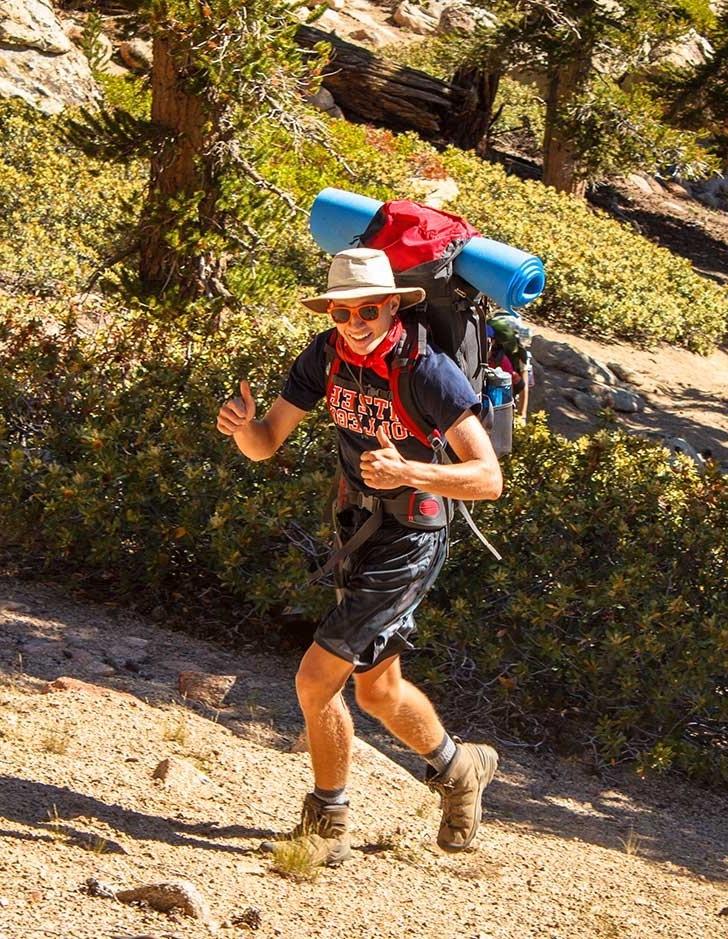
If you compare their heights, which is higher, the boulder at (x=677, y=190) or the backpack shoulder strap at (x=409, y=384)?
the backpack shoulder strap at (x=409, y=384)

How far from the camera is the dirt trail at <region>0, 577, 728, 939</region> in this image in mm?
3656

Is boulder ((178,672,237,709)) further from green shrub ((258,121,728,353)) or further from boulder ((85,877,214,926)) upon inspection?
green shrub ((258,121,728,353))

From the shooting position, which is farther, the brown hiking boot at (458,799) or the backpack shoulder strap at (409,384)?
the brown hiking boot at (458,799)

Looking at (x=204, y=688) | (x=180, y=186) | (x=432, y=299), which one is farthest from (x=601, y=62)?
(x=432, y=299)

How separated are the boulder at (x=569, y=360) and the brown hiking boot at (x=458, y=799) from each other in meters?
8.66

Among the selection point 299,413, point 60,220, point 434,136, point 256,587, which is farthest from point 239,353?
point 434,136

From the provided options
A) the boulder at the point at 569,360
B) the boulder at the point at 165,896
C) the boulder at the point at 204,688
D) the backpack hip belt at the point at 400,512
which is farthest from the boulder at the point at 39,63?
the boulder at the point at 165,896

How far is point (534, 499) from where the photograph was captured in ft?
19.1

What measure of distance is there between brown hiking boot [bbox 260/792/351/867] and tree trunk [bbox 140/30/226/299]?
527 centimetres

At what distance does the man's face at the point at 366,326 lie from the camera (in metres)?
3.60

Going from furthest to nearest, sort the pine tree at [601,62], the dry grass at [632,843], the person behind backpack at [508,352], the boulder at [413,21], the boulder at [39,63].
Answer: the boulder at [413,21] < the pine tree at [601,62] < the boulder at [39,63] < the dry grass at [632,843] < the person behind backpack at [508,352]

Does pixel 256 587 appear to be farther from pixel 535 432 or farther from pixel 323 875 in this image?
pixel 323 875

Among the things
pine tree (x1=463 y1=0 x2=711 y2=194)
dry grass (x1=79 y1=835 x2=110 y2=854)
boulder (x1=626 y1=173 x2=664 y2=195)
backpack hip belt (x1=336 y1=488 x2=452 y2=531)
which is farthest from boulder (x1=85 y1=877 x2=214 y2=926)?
boulder (x1=626 y1=173 x2=664 y2=195)

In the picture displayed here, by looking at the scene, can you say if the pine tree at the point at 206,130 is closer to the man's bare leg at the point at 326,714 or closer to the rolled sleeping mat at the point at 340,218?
the rolled sleeping mat at the point at 340,218
